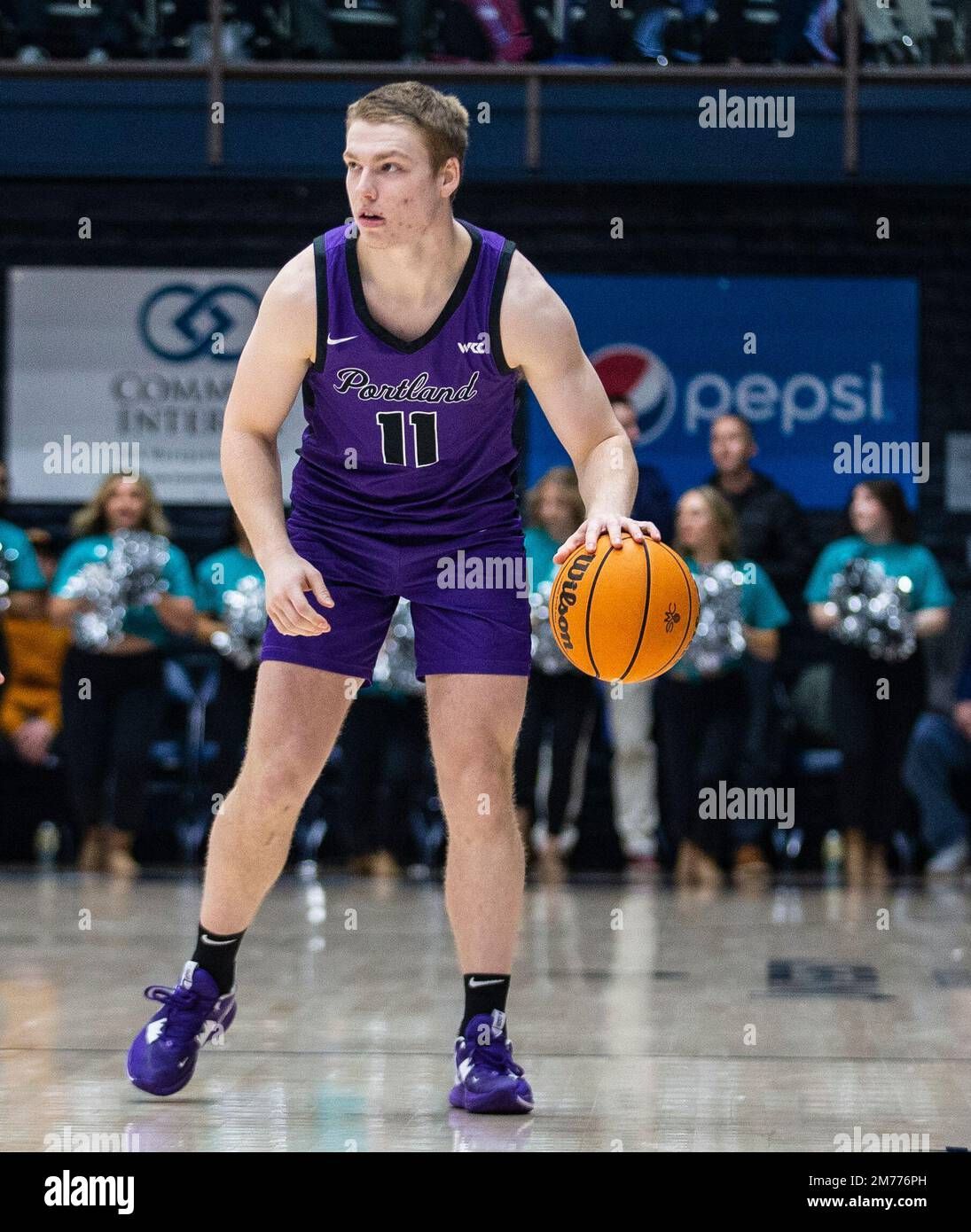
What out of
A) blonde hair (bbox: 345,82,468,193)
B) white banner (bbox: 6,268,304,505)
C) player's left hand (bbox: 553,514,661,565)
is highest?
white banner (bbox: 6,268,304,505)

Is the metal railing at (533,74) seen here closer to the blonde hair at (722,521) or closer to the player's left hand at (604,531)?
the blonde hair at (722,521)

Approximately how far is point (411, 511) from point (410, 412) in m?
0.20

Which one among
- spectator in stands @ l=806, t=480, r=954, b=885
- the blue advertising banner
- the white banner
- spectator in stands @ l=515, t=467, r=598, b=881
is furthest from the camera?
the white banner

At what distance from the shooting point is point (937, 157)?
9477mm

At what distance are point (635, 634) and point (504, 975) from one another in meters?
0.74

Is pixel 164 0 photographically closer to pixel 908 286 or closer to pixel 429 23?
pixel 429 23

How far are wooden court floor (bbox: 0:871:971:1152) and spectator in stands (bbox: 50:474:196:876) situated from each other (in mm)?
564

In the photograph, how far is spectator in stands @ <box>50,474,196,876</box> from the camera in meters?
8.43

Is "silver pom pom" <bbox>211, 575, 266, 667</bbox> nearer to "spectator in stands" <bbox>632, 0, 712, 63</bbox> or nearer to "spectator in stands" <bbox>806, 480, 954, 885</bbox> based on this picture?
"spectator in stands" <bbox>806, 480, 954, 885</bbox>

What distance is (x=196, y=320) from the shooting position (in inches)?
406

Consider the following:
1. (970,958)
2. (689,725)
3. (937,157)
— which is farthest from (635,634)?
(937,157)

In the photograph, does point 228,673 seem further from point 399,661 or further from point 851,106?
point 851,106

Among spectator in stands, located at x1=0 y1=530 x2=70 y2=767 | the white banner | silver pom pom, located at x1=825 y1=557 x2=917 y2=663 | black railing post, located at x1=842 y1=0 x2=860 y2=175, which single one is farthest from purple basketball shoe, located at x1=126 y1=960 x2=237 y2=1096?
black railing post, located at x1=842 y1=0 x2=860 y2=175

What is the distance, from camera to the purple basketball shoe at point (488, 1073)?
3.73 m
